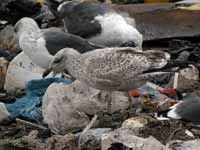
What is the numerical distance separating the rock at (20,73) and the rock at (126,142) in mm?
2497

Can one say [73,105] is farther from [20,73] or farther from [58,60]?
[20,73]

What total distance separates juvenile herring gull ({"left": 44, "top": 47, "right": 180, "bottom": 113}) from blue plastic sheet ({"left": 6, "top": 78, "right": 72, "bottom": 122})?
29.3 inches

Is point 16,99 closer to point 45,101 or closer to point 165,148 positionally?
point 45,101

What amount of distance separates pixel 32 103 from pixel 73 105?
2.60ft

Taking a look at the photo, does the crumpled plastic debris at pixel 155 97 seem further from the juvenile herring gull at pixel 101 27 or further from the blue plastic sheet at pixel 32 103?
the juvenile herring gull at pixel 101 27

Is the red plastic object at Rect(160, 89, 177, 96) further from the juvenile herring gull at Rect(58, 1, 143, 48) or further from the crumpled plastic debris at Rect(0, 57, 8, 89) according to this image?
the crumpled plastic debris at Rect(0, 57, 8, 89)

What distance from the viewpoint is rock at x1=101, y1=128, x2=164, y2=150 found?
556 cm

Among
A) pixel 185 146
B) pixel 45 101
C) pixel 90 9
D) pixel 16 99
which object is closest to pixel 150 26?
pixel 90 9

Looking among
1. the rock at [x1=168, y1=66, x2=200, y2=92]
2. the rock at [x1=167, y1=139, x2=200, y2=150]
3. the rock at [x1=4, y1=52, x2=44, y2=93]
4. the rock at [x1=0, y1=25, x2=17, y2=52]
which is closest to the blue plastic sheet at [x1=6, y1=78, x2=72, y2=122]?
the rock at [x1=4, y1=52, x2=44, y2=93]

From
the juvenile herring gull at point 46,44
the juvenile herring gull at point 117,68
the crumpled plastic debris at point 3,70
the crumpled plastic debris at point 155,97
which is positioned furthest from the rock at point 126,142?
the crumpled plastic debris at point 3,70

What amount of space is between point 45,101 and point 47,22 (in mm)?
3863

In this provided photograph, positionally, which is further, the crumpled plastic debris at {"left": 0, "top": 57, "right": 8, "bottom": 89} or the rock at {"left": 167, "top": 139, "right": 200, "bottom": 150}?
the crumpled plastic debris at {"left": 0, "top": 57, "right": 8, "bottom": 89}

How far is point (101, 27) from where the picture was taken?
8.68m

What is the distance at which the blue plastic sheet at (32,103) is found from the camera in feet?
22.8
